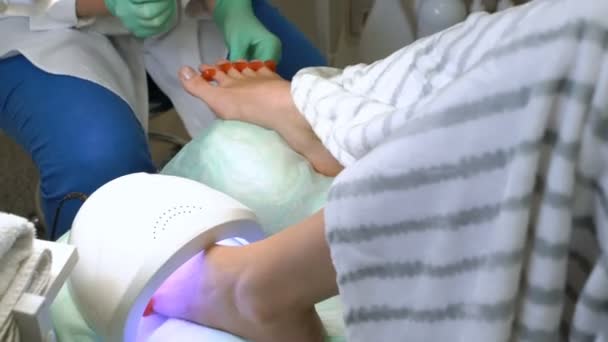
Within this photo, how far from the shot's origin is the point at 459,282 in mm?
538

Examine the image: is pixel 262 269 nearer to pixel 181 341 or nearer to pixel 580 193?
pixel 181 341

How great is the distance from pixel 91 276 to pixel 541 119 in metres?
0.42

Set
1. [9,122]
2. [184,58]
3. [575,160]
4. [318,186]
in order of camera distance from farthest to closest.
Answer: [184,58] < [9,122] < [318,186] < [575,160]

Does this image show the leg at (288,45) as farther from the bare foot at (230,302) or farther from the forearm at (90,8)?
the bare foot at (230,302)

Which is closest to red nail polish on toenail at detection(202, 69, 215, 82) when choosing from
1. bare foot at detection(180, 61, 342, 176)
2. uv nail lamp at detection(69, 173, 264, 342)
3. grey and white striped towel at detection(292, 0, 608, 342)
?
bare foot at detection(180, 61, 342, 176)

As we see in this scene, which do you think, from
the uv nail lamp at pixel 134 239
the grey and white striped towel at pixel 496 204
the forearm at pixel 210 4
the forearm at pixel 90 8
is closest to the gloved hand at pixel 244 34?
the forearm at pixel 210 4

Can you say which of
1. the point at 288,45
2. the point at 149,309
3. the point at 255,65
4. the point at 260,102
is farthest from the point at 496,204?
the point at 288,45

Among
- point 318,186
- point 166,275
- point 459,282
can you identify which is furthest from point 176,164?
point 459,282

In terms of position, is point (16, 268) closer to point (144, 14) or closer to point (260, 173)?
point (260, 173)

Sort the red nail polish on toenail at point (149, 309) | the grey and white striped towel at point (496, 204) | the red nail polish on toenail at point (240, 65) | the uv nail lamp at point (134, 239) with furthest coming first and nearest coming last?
the red nail polish on toenail at point (240, 65) < the red nail polish on toenail at point (149, 309) < the uv nail lamp at point (134, 239) < the grey and white striped towel at point (496, 204)

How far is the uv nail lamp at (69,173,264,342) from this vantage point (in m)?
0.65

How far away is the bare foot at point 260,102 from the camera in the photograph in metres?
0.92

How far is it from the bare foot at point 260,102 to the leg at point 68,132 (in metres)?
0.13

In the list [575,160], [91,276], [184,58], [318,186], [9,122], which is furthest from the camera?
[184,58]
